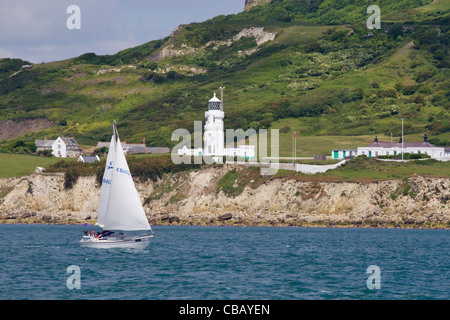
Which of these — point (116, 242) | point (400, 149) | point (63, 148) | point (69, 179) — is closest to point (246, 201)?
point (69, 179)

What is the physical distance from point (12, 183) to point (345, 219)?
53638 mm

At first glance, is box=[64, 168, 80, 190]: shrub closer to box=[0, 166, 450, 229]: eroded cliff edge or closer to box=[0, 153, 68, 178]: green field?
box=[0, 166, 450, 229]: eroded cliff edge

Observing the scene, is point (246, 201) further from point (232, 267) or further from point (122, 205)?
point (232, 267)

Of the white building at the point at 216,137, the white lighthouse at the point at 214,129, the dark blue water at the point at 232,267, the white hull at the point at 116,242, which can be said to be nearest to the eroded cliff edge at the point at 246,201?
the white building at the point at 216,137

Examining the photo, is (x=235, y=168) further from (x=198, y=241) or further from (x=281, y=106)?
(x=281, y=106)

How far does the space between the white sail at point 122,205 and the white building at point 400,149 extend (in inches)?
2874

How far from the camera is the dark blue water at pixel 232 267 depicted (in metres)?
43.6

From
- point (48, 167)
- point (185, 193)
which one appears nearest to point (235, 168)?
point (185, 193)

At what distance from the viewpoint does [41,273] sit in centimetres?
5094

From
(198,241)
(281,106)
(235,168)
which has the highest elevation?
(281,106)

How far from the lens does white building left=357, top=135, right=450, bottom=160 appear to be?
404 ft
